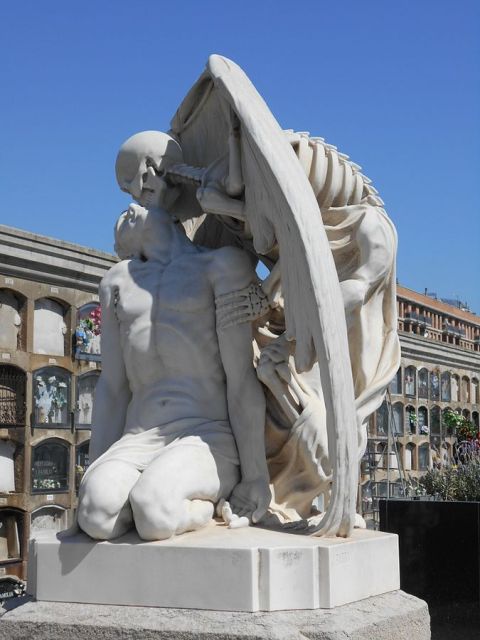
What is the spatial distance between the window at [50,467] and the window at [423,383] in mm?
9070

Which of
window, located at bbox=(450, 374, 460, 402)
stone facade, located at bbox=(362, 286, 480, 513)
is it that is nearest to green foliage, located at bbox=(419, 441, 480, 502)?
stone facade, located at bbox=(362, 286, 480, 513)

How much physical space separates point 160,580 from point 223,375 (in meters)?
0.78

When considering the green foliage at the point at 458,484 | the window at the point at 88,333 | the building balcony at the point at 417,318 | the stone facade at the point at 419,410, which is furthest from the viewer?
the building balcony at the point at 417,318

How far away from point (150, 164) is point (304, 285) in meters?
0.92

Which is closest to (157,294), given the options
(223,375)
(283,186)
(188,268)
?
(188,268)

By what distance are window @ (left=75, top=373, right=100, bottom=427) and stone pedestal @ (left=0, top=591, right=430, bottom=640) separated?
934 cm

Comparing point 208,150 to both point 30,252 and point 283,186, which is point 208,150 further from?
point 30,252

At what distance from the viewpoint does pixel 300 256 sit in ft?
9.50

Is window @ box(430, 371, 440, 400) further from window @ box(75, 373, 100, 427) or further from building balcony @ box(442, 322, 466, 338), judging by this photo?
building balcony @ box(442, 322, 466, 338)

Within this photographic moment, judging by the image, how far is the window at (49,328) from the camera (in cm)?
1181

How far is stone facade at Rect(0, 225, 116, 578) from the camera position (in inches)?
439

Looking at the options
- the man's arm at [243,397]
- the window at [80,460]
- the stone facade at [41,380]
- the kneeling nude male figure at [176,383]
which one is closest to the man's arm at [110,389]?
the kneeling nude male figure at [176,383]

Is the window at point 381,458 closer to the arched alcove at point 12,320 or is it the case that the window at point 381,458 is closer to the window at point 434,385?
the window at point 434,385

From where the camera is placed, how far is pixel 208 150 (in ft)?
11.8
